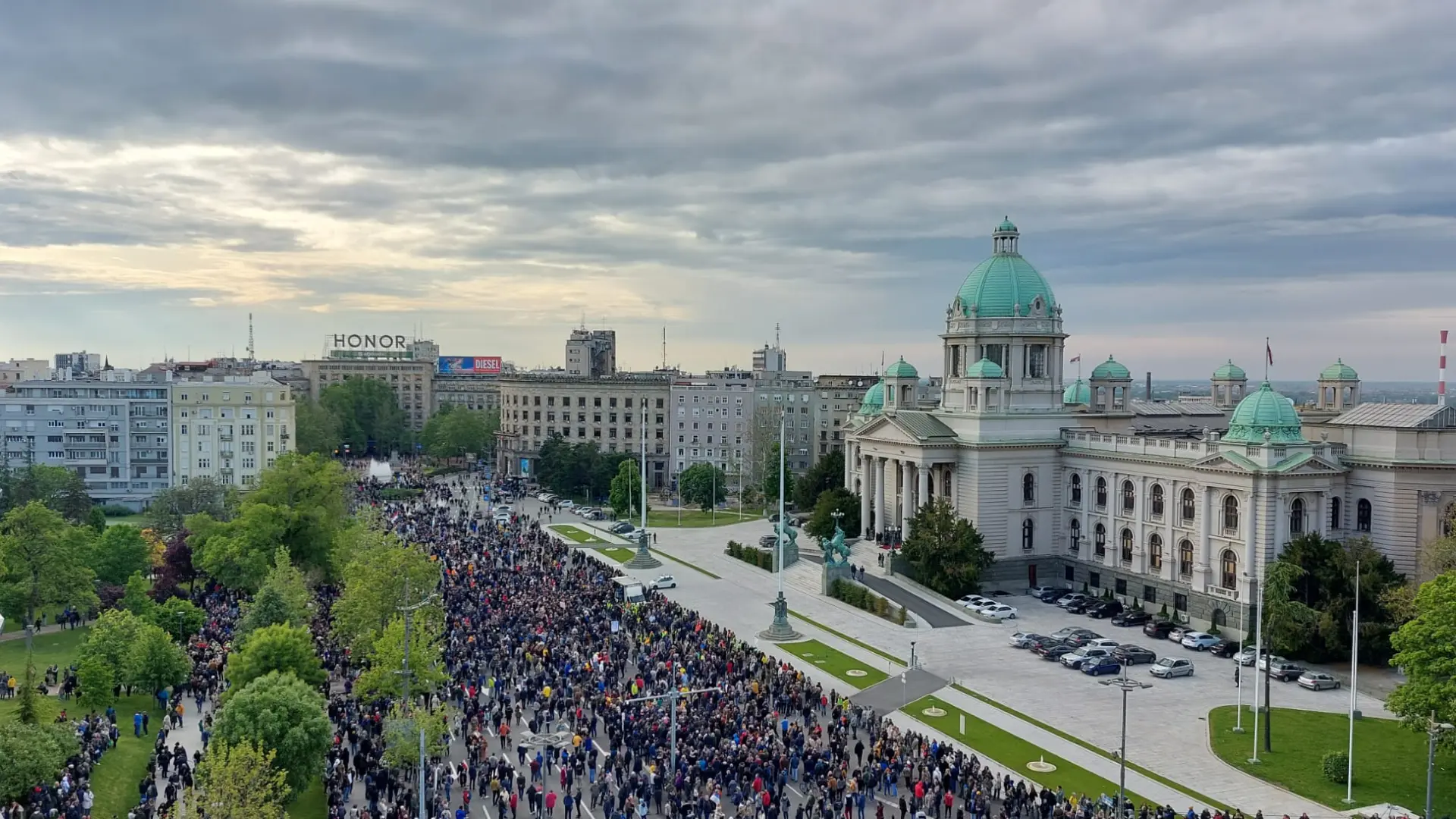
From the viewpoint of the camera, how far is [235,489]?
9925 cm

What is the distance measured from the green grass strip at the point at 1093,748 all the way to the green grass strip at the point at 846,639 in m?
5.77

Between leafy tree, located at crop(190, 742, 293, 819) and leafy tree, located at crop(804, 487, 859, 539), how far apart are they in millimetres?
66597

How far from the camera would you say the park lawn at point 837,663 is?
58.8 m

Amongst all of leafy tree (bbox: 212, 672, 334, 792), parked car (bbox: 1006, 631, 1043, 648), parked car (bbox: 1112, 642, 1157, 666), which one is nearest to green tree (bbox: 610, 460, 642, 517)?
parked car (bbox: 1006, 631, 1043, 648)

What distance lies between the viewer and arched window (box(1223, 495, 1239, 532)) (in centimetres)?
7138

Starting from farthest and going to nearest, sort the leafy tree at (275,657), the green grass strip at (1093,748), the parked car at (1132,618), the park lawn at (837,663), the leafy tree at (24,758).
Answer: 1. the parked car at (1132,618)
2. the park lawn at (837,663)
3. the leafy tree at (275,657)
4. the green grass strip at (1093,748)
5. the leafy tree at (24,758)

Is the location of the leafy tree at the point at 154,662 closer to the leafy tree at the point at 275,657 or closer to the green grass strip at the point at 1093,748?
the leafy tree at the point at 275,657

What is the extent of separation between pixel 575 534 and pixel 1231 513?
57079mm

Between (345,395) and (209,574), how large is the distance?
12197cm

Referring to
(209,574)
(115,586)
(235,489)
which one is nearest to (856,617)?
(209,574)

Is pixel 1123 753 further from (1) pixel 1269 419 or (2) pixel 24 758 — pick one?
(1) pixel 1269 419

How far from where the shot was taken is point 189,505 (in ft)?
316

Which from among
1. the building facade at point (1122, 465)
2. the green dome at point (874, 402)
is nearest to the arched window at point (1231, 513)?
the building facade at point (1122, 465)

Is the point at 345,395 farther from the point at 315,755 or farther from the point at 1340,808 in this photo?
the point at 1340,808
